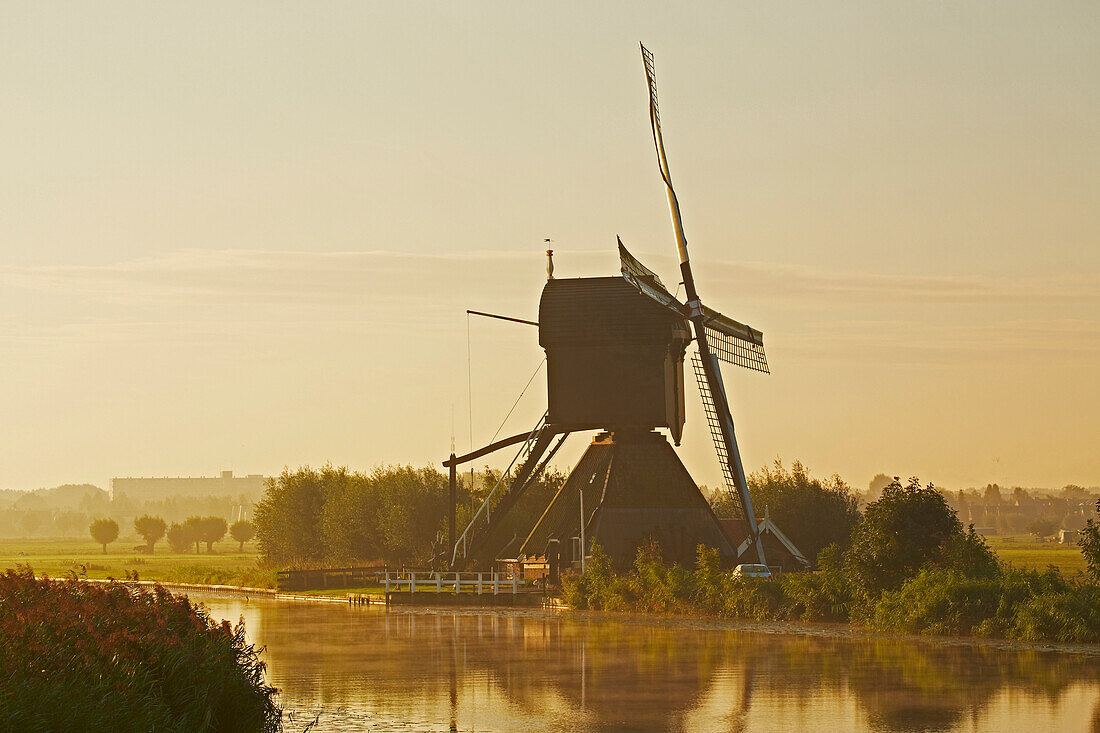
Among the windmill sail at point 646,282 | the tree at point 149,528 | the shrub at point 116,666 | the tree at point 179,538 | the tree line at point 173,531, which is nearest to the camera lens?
the shrub at point 116,666

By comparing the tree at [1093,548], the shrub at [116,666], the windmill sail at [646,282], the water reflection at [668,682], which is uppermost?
the windmill sail at [646,282]

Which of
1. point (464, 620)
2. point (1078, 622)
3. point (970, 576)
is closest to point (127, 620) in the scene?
point (1078, 622)

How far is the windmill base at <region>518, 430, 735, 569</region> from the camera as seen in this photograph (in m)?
54.0

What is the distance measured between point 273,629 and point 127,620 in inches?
962

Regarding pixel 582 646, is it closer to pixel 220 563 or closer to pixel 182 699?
pixel 182 699

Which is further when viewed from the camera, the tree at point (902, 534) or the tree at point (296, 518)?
the tree at point (296, 518)

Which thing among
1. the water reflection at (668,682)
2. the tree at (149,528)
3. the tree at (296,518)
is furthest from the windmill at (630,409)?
the tree at (149,528)

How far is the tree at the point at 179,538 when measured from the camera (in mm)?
185750

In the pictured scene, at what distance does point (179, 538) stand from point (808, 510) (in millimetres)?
132879

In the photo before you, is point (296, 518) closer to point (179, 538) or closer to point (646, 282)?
point (646, 282)

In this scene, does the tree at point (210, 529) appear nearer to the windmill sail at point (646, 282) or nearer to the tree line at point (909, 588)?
the windmill sail at point (646, 282)

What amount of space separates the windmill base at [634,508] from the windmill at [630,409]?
4cm

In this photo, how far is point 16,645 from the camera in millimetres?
16422

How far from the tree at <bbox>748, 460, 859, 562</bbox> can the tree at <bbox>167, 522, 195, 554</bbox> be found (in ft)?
416
